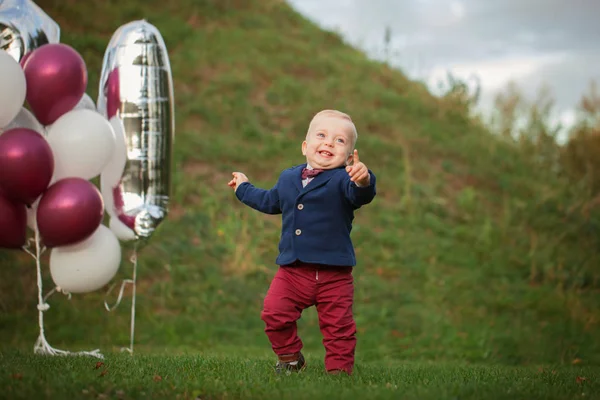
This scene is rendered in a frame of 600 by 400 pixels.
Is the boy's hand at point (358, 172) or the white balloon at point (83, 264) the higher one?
the boy's hand at point (358, 172)

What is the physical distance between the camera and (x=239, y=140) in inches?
379

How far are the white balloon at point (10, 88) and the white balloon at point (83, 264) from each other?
0.83 meters

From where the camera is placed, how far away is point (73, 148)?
13.7 ft

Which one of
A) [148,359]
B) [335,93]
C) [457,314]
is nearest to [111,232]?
[148,359]

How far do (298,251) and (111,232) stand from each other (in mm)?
1738

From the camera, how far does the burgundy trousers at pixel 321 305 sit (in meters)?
3.37

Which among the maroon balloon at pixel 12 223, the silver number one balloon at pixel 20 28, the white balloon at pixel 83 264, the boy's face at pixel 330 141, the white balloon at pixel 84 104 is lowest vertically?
the white balloon at pixel 83 264

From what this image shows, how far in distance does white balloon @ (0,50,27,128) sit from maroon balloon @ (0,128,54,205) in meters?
0.10

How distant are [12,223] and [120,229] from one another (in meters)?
0.90

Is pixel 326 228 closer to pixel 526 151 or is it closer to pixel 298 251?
pixel 298 251

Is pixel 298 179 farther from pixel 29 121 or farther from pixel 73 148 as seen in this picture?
pixel 29 121

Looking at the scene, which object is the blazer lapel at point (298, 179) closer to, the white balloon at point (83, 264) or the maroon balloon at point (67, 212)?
the maroon balloon at point (67, 212)

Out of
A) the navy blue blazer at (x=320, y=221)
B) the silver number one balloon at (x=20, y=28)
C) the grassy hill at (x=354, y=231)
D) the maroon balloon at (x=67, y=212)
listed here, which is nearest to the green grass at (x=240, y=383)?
the navy blue blazer at (x=320, y=221)

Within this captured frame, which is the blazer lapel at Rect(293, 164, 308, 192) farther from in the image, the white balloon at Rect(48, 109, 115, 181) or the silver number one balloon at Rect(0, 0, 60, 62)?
the silver number one balloon at Rect(0, 0, 60, 62)
